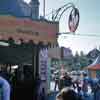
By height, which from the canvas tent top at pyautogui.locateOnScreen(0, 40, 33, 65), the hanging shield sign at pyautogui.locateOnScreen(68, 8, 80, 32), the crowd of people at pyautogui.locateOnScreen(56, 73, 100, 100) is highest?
the hanging shield sign at pyautogui.locateOnScreen(68, 8, 80, 32)

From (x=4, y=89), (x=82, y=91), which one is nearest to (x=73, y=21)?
(x=82, y=91)

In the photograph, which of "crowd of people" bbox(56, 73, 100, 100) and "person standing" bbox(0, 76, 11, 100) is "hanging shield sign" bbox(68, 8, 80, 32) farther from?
"person standing" bbox(0, 76, 11, 100)

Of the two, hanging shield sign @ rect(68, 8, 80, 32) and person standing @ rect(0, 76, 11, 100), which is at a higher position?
hanging shield sign @ rect(68, 8, 80, 32)

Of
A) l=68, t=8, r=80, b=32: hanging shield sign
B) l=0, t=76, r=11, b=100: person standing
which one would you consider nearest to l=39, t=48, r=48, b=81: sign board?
l=68, t=8, r=80, b=32: hanging shield sign

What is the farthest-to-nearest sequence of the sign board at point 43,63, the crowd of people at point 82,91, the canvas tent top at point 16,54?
the sign board at point 43,63 < the canvas tent top at point 16,54 < the crowd of people at point 82,91

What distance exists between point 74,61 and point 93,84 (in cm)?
8044

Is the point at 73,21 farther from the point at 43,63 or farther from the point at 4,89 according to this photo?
the point at 4,89

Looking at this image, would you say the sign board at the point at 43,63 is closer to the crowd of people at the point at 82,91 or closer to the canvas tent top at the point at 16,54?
the canvas tent top at the point at 16,54

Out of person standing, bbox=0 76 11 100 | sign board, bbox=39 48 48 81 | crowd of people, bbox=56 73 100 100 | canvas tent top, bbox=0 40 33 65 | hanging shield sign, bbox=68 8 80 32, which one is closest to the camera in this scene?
crowd of people, bbox=56 73 100 100

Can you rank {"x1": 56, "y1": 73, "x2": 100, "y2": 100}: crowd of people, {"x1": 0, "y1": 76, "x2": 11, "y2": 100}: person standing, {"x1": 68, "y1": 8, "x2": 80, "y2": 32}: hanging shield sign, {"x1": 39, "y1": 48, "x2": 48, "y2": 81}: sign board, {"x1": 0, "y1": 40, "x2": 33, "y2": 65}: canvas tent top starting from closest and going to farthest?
1. {"x1": 56, "y1": 73, "x2": 100, "y2": 100}: crowd of people
2. {"x1": 0, "y1": 76, "x2": 11, "y2": 100}: person standing
3. {"x1": 0, "y1": 40, "x2": 33, "y2": 65}: canvas tent top
4. {"x1": 39, "y1": 48, "x2": 48, "y2": 81}: sign board
5. {"x1": 68, "y1": 8, "x2": 80, "y2": 32}: hanging shield sign

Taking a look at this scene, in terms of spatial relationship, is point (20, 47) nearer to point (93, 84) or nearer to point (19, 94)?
point (19, 94)

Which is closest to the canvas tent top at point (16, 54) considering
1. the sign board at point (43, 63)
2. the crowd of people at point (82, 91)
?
the sign board at point (43, 63)

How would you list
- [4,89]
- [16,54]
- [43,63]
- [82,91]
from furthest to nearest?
[82,91] → [43,63] → [16,54] → [4,89]

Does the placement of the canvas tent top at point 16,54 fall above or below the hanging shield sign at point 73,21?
below
